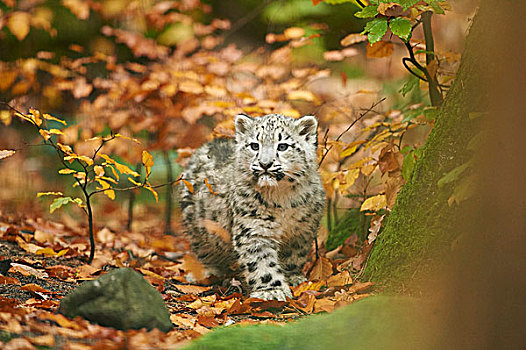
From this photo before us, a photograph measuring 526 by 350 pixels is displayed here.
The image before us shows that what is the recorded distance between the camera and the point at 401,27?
12.2ft

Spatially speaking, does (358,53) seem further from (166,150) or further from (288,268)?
(288,268)

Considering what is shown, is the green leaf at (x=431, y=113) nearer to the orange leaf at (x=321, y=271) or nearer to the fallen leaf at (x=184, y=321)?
the orange leaf at (x=321, y=271)

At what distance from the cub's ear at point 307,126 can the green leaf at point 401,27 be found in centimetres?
124

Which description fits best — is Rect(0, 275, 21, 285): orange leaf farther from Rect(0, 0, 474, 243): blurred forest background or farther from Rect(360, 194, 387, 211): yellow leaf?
Rect(0, 0, 474, 243): blurred forest background

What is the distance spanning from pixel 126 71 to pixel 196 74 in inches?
64.6

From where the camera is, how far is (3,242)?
205 inches

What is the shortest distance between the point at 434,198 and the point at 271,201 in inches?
62.8

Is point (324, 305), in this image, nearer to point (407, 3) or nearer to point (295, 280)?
point (295, 280)

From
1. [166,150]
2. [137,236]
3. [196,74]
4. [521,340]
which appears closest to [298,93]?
[196,74]

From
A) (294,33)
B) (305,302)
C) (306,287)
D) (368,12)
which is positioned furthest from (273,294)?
(294,33)

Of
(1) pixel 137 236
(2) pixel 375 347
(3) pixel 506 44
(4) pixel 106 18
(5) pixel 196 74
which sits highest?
(4) pixel 106 18

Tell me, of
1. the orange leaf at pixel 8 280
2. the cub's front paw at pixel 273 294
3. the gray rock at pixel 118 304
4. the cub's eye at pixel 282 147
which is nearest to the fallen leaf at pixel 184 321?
the gray rock at pixel 118 304

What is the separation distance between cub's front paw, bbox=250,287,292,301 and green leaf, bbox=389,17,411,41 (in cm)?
212

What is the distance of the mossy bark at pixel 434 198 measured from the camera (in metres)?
2.99
